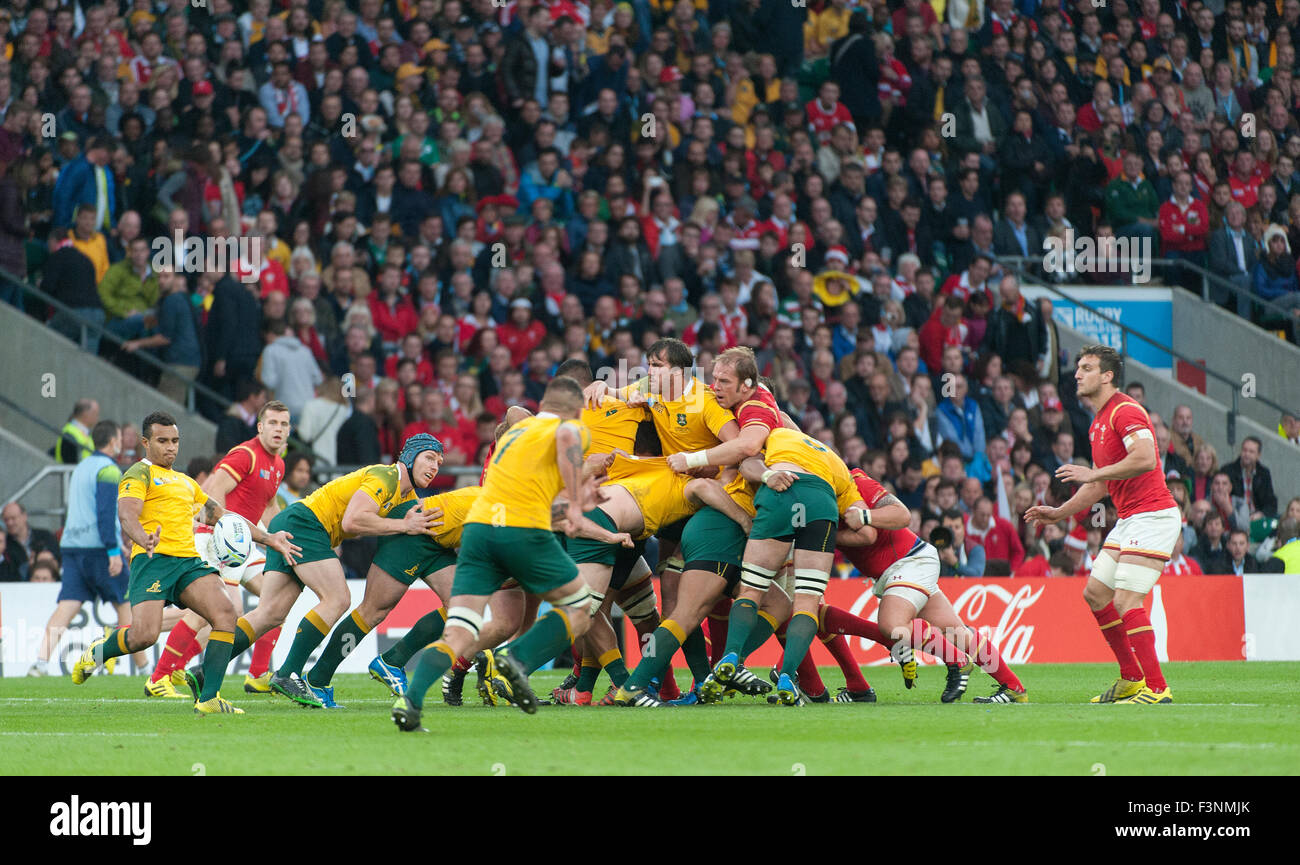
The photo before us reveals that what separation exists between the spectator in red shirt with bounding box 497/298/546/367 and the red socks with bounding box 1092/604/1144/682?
8465 mm

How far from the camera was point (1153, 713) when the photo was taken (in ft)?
31.5

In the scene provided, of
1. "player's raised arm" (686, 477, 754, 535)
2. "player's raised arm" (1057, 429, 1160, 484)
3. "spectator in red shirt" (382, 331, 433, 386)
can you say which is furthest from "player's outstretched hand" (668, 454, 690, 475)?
"spectator in red shirt" (382, 331, 433, 386)

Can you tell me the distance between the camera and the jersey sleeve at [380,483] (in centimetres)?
1098

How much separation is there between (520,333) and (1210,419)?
28.8ft

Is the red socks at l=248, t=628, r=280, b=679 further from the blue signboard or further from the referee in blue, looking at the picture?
the blue signboard

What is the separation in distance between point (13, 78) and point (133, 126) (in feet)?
5.98

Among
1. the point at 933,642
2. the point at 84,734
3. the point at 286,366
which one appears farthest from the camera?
the point at 286,366

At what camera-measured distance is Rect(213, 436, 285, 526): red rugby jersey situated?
12117 millimetres

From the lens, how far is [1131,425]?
10.9 meters

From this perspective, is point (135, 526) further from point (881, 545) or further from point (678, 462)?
point (881, 545)

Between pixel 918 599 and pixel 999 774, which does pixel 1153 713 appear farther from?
pixel 999 774

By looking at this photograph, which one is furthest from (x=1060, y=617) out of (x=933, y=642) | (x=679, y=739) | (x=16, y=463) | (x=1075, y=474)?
(x=16, y=463)

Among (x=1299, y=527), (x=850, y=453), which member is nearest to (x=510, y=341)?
(x=850, y=453)

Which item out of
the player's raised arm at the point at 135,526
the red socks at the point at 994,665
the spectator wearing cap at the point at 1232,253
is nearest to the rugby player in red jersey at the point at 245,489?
the player's raised arm at the point at 135,526
